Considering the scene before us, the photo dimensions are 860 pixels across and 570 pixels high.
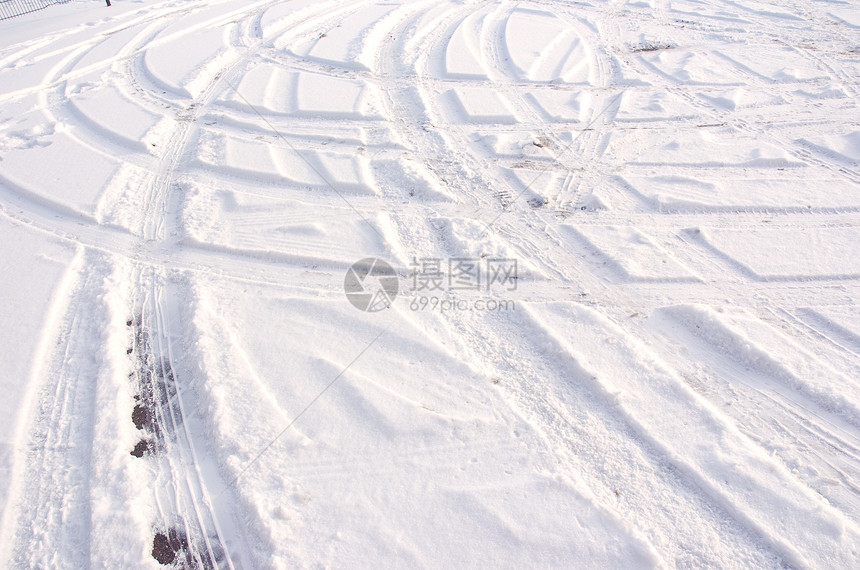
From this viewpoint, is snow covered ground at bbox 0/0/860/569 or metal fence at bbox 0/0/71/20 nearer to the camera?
snow covered ground at bbox 0/0/860/569

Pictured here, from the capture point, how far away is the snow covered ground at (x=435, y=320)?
223 cm

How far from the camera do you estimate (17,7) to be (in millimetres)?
9898

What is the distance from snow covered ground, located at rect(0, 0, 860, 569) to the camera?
7.33ft

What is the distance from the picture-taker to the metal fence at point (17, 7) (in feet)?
32.0

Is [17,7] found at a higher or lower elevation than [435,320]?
higher

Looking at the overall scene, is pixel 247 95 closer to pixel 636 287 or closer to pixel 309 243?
pixel 309 243

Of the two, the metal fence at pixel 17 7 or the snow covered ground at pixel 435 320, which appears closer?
the snow covered ground at pixel 435 320

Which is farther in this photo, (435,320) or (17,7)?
(17,7)

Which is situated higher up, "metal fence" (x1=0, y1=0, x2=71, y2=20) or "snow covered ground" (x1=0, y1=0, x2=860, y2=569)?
"metal fence" (x1=0, y1=0, x2=71, y2=20)

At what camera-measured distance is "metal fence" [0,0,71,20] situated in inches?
384

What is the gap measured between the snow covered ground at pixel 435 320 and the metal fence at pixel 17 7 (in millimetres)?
5081

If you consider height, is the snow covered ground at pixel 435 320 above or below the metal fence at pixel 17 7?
below

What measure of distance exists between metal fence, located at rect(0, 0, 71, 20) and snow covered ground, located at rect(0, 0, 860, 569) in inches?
200

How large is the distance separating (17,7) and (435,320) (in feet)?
39.3
